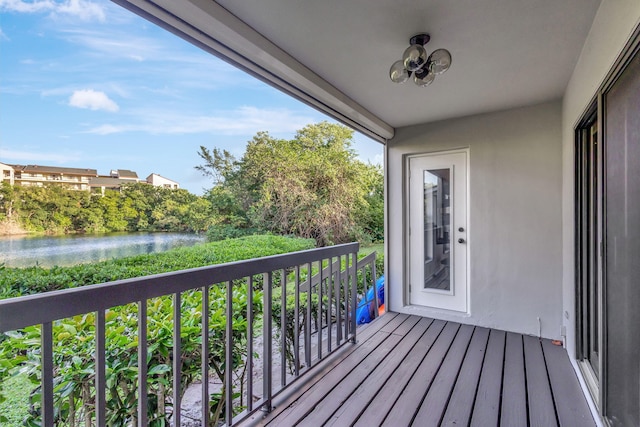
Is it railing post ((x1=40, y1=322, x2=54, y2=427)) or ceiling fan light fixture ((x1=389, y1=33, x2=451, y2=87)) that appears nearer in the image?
railing post ((x1=40, y1=322, x2=54, y2=427))

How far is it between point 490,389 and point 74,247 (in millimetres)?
3215

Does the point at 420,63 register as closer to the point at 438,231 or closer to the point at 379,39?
the point at 379,39

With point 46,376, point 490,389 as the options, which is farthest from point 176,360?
point 490,389

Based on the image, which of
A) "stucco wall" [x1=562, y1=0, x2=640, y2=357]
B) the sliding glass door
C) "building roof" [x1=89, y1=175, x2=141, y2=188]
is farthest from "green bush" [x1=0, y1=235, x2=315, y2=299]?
"stucco wall" [x1=562, y1=0, x2=640, y2=357]

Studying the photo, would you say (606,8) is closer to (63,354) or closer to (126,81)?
(63,354)

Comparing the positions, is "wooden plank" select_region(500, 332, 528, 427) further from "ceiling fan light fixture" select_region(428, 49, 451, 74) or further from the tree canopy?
the tree canopy

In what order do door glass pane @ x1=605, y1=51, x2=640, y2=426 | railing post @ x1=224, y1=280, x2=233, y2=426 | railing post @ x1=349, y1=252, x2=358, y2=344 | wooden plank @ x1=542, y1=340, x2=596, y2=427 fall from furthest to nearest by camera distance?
railing post @ x1=349, y1=252, x2=358, y2=344 < wooden plank @ x1=542, y1=340, x2=596, y2=427 < railing post @ x1=224, y1=280, x2=233, y2=426 < door glass pane @ x1=605, y1=51, x2=640, y2=426

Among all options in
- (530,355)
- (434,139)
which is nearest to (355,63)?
(434,139)

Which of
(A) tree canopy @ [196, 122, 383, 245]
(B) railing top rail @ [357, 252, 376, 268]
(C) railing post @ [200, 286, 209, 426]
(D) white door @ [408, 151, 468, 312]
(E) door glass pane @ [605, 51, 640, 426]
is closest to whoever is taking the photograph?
(E) door glass pane @ [605, 51, 640, 426]

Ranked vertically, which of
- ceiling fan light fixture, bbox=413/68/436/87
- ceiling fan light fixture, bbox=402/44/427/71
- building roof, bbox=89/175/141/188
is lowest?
building roof, bbox=89/175/141/188

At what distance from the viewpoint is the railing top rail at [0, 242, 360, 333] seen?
88cm

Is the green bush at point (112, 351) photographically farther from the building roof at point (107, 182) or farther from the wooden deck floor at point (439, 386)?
the building roof at point (107, 182)

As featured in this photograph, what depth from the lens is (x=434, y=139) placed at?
341 centimetres

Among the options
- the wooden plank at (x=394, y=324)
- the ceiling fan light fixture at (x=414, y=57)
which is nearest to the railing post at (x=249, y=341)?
the ceiling fan light fixture at (x=414, y=57)
